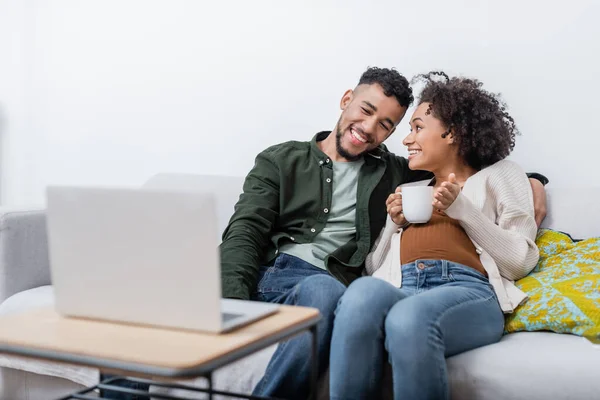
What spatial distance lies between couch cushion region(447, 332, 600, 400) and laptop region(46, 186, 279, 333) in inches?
21.4

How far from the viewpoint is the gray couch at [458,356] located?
1491mm

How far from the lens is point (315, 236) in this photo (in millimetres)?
2066

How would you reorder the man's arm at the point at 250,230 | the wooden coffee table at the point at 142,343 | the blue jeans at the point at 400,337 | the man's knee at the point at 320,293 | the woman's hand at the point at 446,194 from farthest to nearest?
1. the man's arm at the point at 250,230
2. the woman's hand at the point at 446,194
3. the man's knee at the point at 320,293
4. the blue jeans at the point at 400,337
5. the wooden coffee table at the point at 142,343

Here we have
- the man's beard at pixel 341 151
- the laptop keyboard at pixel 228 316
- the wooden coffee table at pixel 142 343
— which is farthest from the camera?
the man's beard at pixel 341 151

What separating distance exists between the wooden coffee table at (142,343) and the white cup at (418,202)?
0.65 m

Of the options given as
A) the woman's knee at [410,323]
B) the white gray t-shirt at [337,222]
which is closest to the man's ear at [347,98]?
the white gray t-shirt at [337,222]

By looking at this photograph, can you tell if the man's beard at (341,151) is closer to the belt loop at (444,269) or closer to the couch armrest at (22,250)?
the belt loop at (444,269)

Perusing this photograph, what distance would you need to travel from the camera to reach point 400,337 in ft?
4.75

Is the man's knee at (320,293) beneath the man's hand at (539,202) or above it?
beneath

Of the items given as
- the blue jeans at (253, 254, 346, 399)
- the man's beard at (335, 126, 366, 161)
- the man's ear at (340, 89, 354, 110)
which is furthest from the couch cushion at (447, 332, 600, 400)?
the man's ear at (340, 89, 354, 110)

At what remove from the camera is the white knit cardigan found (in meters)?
1.78

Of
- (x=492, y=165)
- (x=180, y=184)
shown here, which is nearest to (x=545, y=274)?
(x=492, y=165)

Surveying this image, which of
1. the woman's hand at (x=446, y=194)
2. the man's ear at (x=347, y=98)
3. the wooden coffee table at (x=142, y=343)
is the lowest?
the wooden coffee table at (x=142, y=343)

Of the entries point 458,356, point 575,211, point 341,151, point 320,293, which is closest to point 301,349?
point 320,293
